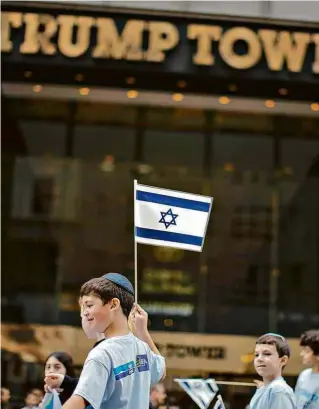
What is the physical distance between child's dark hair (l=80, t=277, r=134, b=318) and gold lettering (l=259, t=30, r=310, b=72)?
10077 millimetres

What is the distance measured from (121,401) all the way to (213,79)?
10511mm

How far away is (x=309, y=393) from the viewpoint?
5.47 metres

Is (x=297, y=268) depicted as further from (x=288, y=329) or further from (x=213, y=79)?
(x=213, y=79)

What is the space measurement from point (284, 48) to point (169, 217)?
30.1ft

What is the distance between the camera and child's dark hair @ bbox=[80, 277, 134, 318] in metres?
3.39

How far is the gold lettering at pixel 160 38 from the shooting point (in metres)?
12.8

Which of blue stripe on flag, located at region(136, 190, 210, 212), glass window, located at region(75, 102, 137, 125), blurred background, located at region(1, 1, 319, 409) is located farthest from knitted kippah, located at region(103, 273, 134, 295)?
glass window, located at region(75, 102, 137, 125)

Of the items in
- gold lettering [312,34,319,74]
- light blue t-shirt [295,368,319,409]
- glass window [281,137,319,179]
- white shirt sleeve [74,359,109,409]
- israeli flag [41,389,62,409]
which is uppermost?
gold lettering [312,34,319,74]

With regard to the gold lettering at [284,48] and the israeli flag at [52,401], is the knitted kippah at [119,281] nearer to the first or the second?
the israeli flag at [52,401]

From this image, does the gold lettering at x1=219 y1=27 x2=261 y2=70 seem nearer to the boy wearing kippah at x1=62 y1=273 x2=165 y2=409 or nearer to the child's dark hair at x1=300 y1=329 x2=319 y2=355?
the child's dark hair at x1=300 y1=329 x2=319 y2=355

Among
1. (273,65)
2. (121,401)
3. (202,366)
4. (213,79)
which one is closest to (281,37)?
(273,65)

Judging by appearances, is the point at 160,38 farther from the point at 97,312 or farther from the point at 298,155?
the point at 97,312

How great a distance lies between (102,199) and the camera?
615 inches

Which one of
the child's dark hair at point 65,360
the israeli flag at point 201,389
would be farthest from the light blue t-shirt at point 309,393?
the child's dark hair at point 65,360
